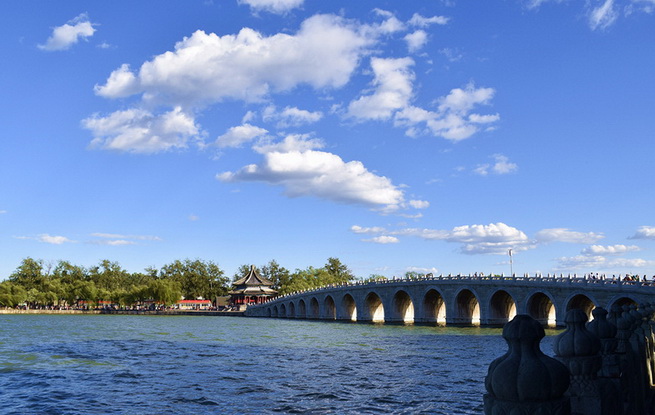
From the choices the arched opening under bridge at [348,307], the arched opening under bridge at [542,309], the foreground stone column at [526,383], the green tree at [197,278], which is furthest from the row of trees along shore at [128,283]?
the foreground stone column at [526,383]

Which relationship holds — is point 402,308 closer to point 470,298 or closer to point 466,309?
point 466,309

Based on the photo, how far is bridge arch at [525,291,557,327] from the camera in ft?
155

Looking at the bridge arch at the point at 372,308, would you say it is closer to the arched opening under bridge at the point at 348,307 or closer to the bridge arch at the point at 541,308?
the arched opening under bridge at the point at 348,307

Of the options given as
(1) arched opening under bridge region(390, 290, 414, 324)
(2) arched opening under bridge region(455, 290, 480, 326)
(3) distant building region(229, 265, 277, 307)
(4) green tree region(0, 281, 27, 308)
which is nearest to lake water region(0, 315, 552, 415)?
(2) arched opening under bridge region(455, 290, 480, 326)

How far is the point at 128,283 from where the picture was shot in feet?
456

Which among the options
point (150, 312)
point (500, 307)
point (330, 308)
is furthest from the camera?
point (150, 312)

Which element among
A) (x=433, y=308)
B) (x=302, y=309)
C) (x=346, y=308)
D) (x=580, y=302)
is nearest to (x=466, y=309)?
(x=433, y=308)

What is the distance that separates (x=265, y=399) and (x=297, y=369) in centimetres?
666

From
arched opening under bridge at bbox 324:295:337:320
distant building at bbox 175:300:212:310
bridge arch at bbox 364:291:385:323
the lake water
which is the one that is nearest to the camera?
the lake water

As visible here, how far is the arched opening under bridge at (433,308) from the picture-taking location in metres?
61.2

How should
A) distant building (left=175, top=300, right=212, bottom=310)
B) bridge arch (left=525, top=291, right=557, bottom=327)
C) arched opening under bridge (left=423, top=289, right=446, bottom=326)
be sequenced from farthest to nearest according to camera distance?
1. distant building (left=175, top=300, right=212, bottom=310)
2. arched opening under bridge (left=423, top=289, right=446, bottom=326)
3. bridge arch (left=525, top=291, right=557, bottom=327)

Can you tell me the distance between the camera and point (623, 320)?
16.9 ft

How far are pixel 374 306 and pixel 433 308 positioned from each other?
11.5 m

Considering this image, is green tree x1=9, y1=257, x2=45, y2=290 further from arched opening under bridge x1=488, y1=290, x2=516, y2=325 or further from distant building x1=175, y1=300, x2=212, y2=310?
arched opening under bridge x1=488, y1=290, x2=516, y2=325
